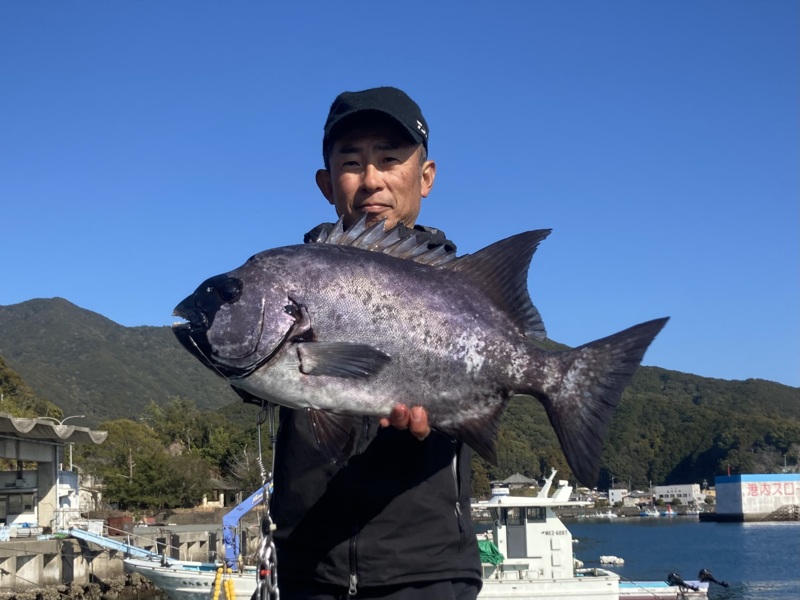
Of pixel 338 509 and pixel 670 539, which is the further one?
pixel 670 539

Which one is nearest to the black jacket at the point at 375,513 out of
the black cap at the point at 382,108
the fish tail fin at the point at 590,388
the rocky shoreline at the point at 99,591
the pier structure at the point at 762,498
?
the fish tail fin at the point at 590,388

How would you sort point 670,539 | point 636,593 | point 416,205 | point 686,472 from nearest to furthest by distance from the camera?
point 416,205
point 636,593
point 670,539
point 686,472

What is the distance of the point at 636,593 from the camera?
87.6 feet

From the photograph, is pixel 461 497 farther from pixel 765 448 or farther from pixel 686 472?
pixel 686 472

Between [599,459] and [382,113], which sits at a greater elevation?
[382,113]

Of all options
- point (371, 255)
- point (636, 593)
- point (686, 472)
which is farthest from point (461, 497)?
point (686, 472)

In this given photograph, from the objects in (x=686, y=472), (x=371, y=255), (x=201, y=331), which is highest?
(x=371, y=255)

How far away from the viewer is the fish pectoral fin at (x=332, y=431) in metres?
3.17

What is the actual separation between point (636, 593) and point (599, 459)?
2609cm

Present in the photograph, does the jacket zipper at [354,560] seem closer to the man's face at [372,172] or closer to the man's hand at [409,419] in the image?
the man's hand at [409,419]

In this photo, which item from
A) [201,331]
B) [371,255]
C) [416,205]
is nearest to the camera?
[201,331]

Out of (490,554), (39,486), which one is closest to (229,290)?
(490,554)

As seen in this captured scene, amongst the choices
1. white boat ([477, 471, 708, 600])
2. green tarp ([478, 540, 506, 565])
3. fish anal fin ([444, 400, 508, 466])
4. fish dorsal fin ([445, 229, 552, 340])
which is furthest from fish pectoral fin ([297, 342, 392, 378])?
green tarp ([478, 540, 506, 565])

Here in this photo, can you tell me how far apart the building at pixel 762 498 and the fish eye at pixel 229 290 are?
120198 mm
